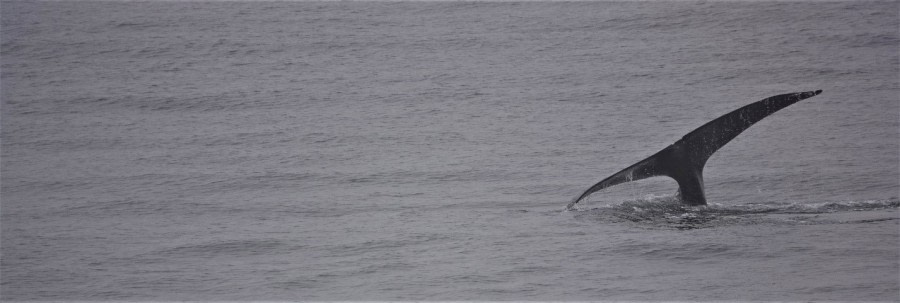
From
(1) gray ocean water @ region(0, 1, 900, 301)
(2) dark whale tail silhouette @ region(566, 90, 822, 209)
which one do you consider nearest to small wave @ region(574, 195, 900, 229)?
(1) gray ocean water @ region(0, 1, 900, 301)

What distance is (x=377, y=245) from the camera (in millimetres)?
12977

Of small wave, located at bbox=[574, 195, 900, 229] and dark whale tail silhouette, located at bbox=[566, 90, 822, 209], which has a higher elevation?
dark whale tail silhouette, located at bbox=[566, 90, 822, 209]

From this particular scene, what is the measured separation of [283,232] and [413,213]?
74.3 inches

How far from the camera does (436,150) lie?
781 inches

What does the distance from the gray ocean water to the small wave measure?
6cm

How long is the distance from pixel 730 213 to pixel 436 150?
297 inches

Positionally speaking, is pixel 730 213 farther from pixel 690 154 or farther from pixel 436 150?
pixel 436 150

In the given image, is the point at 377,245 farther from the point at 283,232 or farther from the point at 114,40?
the point at 114,40

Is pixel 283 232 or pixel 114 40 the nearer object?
pixel 283 232

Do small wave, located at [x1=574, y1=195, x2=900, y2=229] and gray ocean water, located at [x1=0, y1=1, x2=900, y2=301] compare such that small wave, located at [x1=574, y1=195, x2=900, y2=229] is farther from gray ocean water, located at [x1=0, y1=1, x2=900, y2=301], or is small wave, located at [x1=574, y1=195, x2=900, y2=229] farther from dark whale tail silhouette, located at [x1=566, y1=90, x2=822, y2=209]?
dark whale tail silhouette, located at [x1=566, y1=90, x2=822, y2=209]

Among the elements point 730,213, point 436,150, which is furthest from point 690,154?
point 436,150

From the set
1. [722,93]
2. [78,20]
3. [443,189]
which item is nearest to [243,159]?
[443,189]

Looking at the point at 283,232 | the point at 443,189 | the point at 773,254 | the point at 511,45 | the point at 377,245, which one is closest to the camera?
the point at 773,254

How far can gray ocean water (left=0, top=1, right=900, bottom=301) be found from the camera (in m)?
11.6
